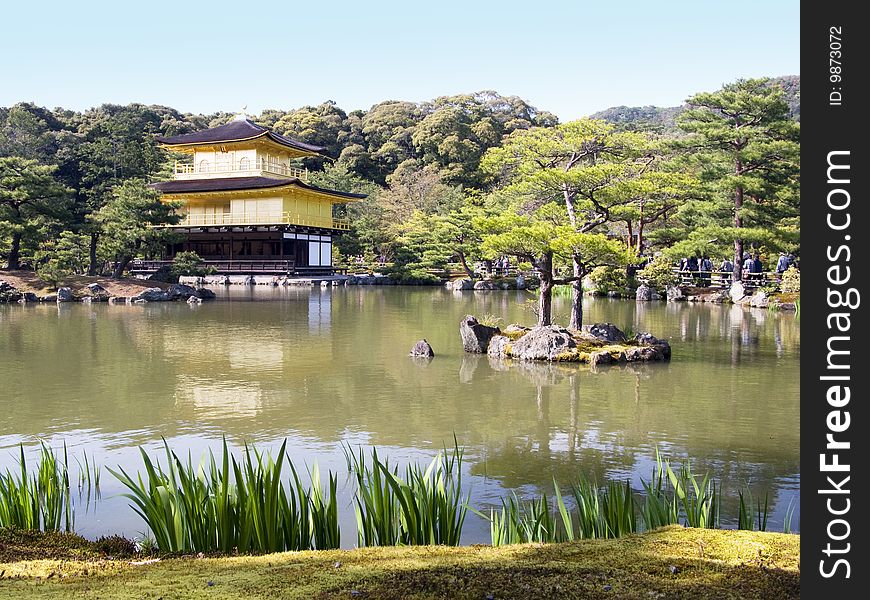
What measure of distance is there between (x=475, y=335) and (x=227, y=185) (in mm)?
26406

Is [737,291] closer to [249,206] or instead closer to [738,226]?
[738,226]

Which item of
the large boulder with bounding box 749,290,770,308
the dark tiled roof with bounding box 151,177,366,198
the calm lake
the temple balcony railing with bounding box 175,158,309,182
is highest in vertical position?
the temple balcony railing with bounding box 175,158,309,182

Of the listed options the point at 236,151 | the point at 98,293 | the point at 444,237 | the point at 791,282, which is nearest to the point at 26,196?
the point at 98,293

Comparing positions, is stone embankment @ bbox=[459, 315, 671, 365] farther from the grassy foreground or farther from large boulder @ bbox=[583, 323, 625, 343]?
the grassy foreground

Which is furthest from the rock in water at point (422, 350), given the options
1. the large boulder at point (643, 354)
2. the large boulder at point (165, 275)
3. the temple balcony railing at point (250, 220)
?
the temple balcony railing at point (250, 220)

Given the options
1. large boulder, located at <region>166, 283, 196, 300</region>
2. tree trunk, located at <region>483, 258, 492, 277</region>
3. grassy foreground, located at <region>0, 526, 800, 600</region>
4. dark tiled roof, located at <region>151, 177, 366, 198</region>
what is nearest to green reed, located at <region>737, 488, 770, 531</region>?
grassy foreground, located at <region>0, 526, 800, 600</region>

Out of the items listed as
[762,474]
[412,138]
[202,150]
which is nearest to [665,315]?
[762,474]

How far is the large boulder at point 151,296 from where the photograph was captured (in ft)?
75.2

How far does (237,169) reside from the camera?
126ft

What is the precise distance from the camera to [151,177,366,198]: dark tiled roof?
115ft

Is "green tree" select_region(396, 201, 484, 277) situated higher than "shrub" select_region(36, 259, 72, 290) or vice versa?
"green tree" select_region(396, 201, 484, 277)

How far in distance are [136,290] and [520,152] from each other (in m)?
14.9

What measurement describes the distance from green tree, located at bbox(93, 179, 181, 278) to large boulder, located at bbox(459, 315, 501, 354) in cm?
1524

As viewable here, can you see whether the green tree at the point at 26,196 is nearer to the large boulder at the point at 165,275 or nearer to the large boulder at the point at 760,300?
the large boulder at the point at 165,275
